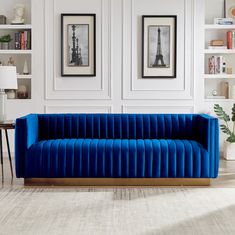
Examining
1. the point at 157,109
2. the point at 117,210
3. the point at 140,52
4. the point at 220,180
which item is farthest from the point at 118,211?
the point at 140,52

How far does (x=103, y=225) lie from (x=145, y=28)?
13.4 feet

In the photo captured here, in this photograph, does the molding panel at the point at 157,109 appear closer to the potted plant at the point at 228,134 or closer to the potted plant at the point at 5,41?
the potted plant at the point at 228,134

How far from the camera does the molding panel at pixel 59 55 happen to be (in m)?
7.30

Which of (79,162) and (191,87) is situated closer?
(79,162)

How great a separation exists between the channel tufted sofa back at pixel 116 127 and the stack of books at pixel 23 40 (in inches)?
72.2

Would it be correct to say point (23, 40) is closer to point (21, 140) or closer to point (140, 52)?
point (140, 52)

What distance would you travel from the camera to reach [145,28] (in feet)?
24.0

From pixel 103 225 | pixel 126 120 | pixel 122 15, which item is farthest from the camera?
pixel 122 15

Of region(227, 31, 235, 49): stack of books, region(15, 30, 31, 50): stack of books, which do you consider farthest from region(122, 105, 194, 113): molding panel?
region(15, 30, 31, 50): stack of books

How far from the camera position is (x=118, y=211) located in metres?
4.20

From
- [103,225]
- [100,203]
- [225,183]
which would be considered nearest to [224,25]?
[225,183]

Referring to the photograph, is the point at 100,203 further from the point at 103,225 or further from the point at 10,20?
the point at 10,20

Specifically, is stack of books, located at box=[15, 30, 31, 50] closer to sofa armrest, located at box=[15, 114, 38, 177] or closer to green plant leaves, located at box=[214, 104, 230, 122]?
sofa armrest, located at box=[15, 114, 38, 177]

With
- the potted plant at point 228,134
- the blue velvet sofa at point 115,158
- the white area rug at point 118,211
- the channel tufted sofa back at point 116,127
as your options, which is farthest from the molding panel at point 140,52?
the white area rug at point 118,211
